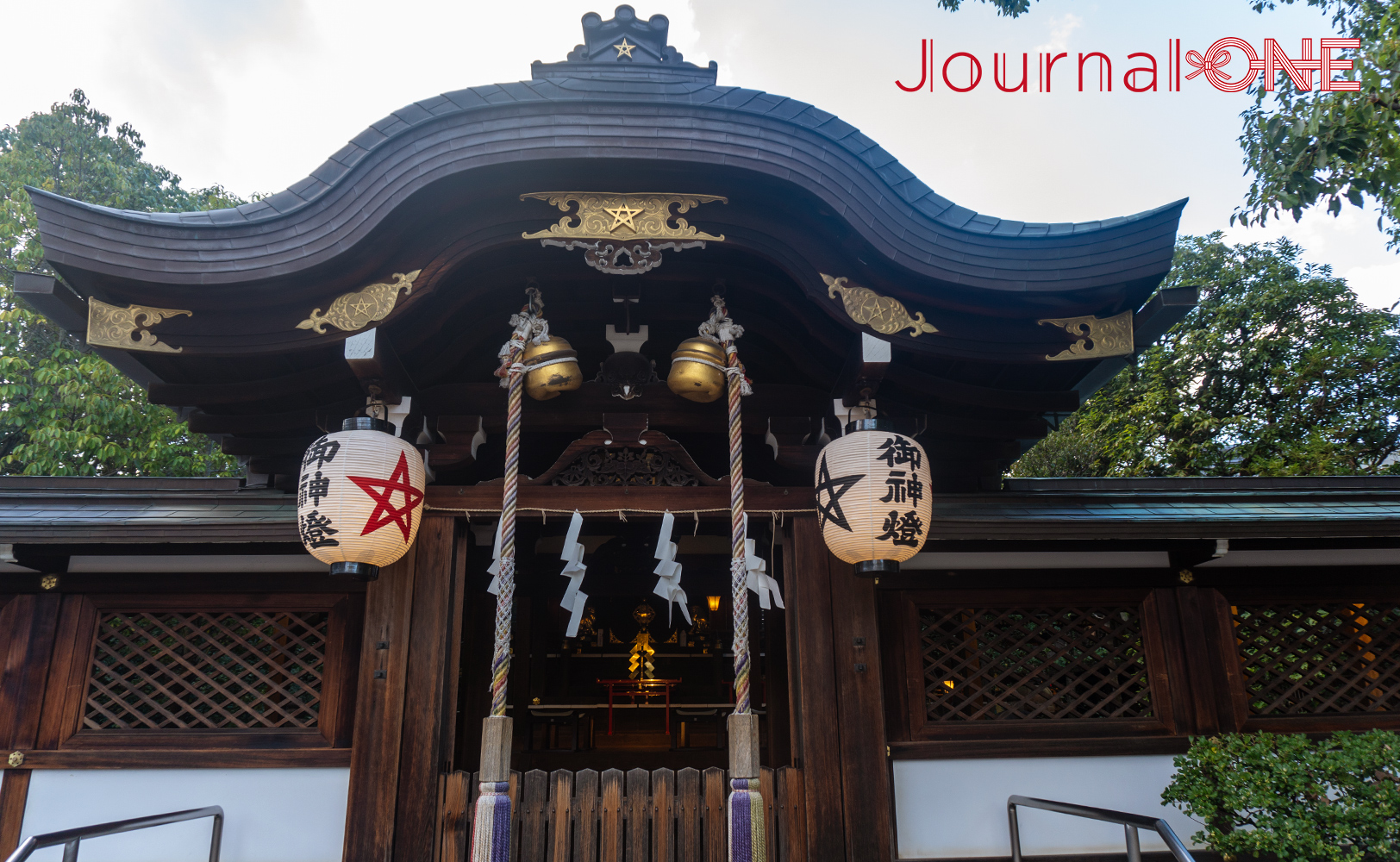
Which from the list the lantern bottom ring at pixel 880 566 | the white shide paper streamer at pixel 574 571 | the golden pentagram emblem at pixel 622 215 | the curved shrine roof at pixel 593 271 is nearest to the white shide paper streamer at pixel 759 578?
the lantern bottom ring at pixel 880 566

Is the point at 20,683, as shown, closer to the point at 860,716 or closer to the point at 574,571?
the point at 574,571

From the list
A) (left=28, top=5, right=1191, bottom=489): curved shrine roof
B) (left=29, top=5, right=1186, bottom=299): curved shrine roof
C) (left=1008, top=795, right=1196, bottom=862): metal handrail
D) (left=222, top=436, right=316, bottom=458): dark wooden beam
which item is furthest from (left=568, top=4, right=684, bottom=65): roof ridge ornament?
(left=1008, top=795, right=1196, bottom=862): metal handrail

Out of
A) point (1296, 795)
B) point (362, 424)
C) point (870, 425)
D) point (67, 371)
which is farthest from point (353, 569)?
point (67, 371)

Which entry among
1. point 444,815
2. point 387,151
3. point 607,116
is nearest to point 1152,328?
point 607,116

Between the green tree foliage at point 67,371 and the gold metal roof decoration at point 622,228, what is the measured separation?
37.0 ft

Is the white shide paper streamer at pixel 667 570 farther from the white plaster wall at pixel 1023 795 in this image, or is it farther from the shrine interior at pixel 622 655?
the white plaster wall at pixel 1023 795

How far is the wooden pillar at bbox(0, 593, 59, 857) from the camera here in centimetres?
523

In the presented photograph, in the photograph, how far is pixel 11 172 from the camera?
1623 centimetres

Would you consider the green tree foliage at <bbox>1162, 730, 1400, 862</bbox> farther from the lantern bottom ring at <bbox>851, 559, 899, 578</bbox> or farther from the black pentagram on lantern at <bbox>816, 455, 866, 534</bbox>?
the black pentagram on lantern at <bbox>816, 455, 866, 534</bbox>

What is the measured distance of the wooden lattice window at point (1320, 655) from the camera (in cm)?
596

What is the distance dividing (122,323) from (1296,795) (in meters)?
7.61

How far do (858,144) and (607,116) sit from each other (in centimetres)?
152

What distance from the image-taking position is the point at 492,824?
162 inches

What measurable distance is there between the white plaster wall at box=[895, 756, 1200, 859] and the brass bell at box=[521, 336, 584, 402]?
3414 millimetres
